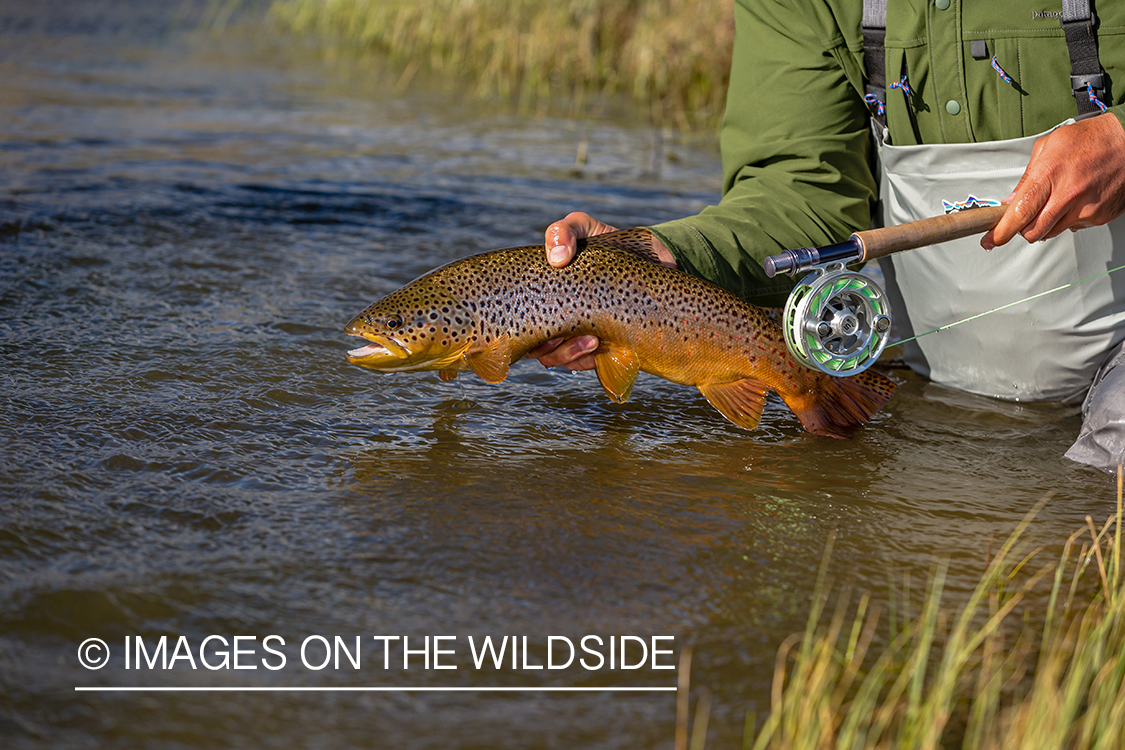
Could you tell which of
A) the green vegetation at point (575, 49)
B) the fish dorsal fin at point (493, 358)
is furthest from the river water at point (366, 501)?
the green vegetation at point (575, 49)

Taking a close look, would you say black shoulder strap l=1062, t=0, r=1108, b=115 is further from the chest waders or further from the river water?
the river water

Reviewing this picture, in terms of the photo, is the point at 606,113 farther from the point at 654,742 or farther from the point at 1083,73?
the point at 654,742

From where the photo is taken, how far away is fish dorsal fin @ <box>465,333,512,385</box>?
9.65 feet

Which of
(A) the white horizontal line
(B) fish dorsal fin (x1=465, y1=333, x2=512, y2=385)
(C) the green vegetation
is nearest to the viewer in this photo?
(A) the white horizontal line

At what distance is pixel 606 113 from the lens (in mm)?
9461

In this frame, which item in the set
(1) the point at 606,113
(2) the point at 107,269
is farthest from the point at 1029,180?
(1) the point at 606,113

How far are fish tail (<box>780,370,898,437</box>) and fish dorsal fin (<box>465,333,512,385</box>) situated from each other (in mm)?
803

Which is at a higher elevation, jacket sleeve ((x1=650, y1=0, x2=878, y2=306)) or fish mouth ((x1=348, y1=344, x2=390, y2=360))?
jacket sleeve ((x1=650, y1=0, x2=878, y2=306))

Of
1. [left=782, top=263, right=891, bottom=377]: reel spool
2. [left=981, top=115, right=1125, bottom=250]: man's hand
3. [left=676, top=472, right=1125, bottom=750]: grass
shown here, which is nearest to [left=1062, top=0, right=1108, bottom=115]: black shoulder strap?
[left=981, top=115, right=1125, bottom=250]: man's hand

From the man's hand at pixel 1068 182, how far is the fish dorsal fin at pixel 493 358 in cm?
131

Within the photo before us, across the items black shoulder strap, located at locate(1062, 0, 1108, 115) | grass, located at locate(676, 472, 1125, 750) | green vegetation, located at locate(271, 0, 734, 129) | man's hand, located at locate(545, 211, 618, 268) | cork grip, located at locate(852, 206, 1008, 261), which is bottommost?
grass, located at locate(676, 472, 1125, 750)

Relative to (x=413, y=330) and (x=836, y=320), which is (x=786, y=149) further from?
(x=413, y=330)

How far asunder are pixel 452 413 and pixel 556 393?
0.44 metres

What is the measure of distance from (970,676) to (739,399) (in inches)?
45.4
